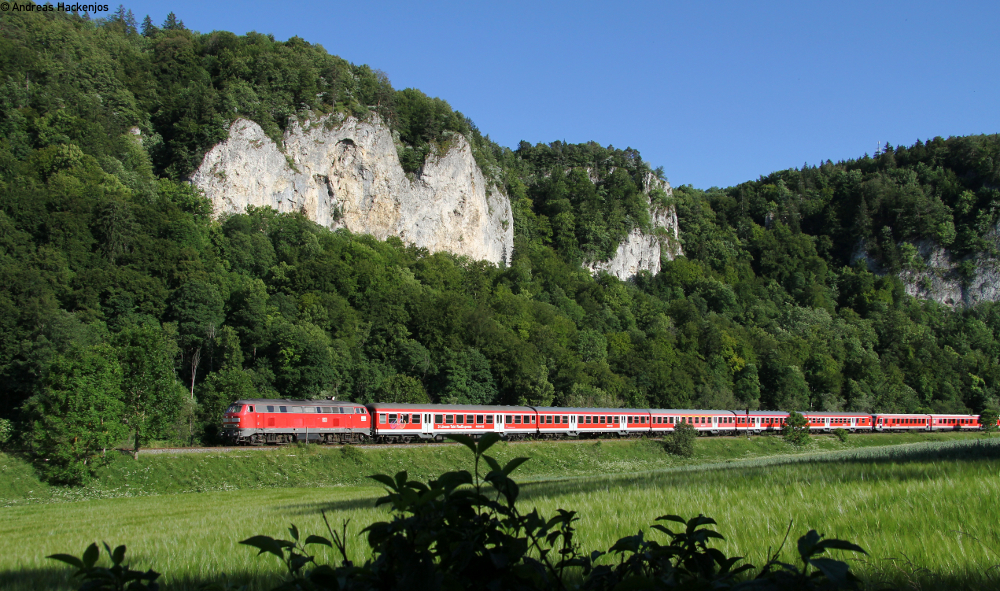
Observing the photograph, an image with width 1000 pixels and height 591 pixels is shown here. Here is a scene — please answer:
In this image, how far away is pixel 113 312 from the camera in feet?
182

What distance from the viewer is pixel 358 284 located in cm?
7831

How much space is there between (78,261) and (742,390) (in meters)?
81.3

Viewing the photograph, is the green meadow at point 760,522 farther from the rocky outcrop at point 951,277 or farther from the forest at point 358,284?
the rocky outcrop at point 951,277

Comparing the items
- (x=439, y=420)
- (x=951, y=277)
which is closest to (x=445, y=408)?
(x=439, y=420)

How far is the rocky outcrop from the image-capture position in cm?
14212

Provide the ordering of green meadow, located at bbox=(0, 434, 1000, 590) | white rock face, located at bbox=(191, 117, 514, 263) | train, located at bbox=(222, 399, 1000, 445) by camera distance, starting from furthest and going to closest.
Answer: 1. white rock face, located at bbox=(191, 117, 514, 263)
2. train, located at bbox=(222, 399, 1000, 445)
3. green meadow, located at bbox=(0, 434, 1000, 590)

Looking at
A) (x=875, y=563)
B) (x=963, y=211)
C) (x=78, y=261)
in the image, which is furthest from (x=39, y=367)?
(x=963, y=211)

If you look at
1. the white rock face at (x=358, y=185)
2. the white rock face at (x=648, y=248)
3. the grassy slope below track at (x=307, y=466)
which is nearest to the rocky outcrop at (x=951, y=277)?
the white rock face at (x=648, y=248)

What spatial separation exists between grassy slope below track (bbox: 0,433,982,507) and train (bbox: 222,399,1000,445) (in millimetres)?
2277

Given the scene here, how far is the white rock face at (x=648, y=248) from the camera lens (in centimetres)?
13812

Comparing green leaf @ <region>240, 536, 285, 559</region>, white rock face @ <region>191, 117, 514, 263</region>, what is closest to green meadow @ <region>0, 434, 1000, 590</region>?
green leaf @ <region>240, 536, 285, 559</region>

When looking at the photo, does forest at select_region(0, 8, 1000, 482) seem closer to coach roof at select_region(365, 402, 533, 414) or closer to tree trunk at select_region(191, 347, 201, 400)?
tree trunk at select_region(191, 347, 201, 400)

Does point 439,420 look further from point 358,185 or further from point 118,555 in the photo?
point 358,185

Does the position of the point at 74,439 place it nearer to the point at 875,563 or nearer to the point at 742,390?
the point at 875,563
